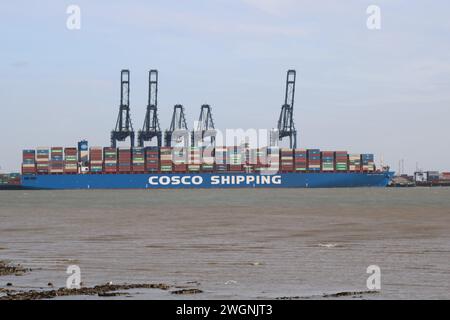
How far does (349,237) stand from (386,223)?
10597mm

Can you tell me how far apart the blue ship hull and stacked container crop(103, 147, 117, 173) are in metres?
1.19

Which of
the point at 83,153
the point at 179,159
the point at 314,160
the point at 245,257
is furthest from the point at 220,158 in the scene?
the point at 245,257

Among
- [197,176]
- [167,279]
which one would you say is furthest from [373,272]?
[197,176]

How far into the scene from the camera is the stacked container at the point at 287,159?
161625 millimetres

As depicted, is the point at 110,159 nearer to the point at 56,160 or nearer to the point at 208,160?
the point at 56,160

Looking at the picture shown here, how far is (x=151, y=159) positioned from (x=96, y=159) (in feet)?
34.9

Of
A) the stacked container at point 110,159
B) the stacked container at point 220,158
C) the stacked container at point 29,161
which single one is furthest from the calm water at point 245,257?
the stacked container at point 29,161

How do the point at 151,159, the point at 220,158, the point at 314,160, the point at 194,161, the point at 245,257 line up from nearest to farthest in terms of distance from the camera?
1. the point at 245,257
2. the point at 220,158
3. the point at 151,159
4. the point at 194,161
5. the point at 314,160

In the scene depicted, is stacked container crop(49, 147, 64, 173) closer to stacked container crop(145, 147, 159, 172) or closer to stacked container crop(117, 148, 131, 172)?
stacked container crop(117, 148, 131, 172)

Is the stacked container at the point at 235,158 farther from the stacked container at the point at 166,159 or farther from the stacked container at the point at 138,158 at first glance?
the stacked container at the point at 138,158

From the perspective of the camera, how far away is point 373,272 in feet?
63.0

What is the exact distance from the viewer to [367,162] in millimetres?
168250

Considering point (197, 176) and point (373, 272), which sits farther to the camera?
point (197, 176)
